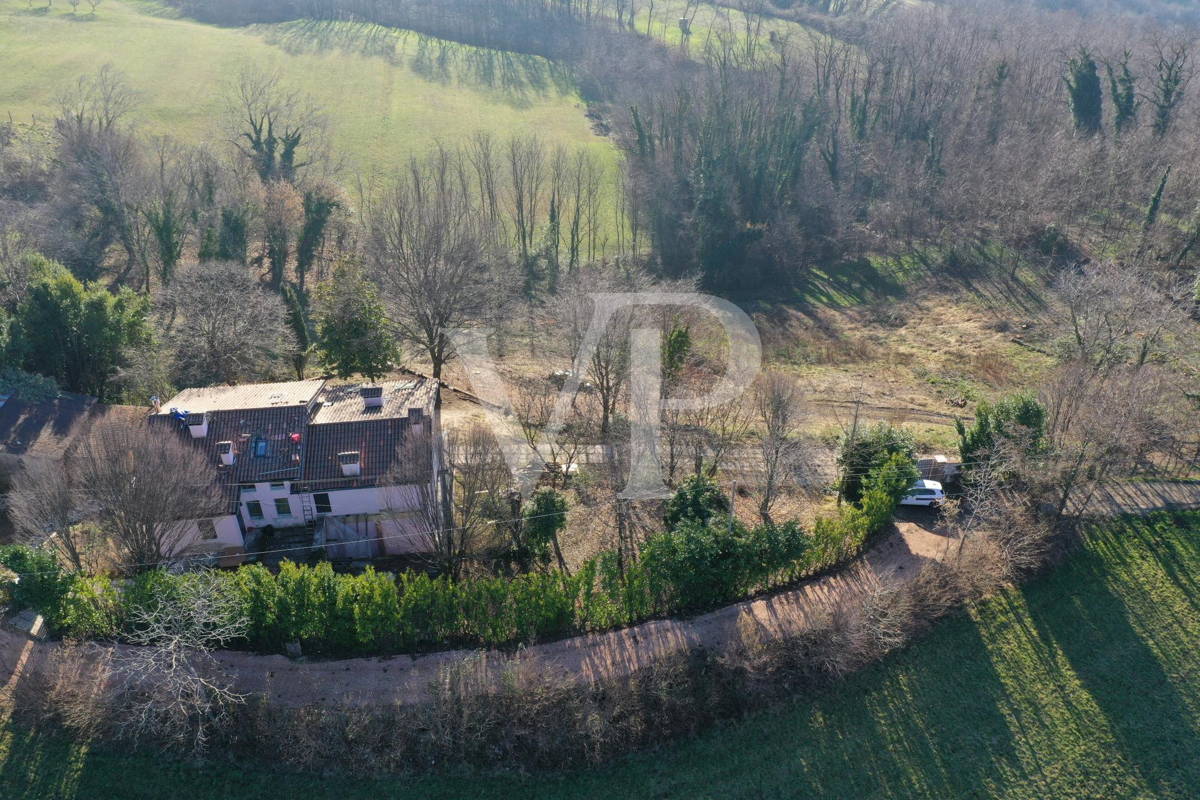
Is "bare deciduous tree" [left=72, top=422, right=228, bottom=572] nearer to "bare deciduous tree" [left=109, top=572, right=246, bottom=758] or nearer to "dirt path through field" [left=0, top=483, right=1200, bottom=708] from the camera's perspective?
"bare deciduous tree" [left=109, top=572, right=246, bottom=758]

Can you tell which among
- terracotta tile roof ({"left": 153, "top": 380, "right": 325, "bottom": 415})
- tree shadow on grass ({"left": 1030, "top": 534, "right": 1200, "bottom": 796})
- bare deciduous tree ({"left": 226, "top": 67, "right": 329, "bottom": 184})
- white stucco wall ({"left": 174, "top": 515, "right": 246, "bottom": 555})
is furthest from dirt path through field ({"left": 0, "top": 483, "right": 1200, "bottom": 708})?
bare deciduous tree ({"left": 226, "top": 67, "right": 329, "bottom": 184})

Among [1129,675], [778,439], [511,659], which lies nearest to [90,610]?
[511,659]

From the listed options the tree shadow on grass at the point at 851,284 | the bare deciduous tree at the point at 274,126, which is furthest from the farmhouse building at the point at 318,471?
the tree shadow on grass at the point at 851,284

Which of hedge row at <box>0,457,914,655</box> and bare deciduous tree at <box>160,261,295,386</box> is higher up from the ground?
bare deciduous tree at <box>160,261,295,386</box>

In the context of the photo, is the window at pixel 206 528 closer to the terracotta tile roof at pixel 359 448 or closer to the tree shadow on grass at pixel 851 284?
the terracotta tile roof at pixel 359 448

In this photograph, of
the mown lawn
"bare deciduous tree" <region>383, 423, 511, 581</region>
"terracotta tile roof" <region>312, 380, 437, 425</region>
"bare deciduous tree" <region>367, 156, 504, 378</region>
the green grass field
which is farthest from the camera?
the green grass field

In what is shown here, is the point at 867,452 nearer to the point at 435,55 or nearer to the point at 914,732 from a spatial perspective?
the point at 914,732
